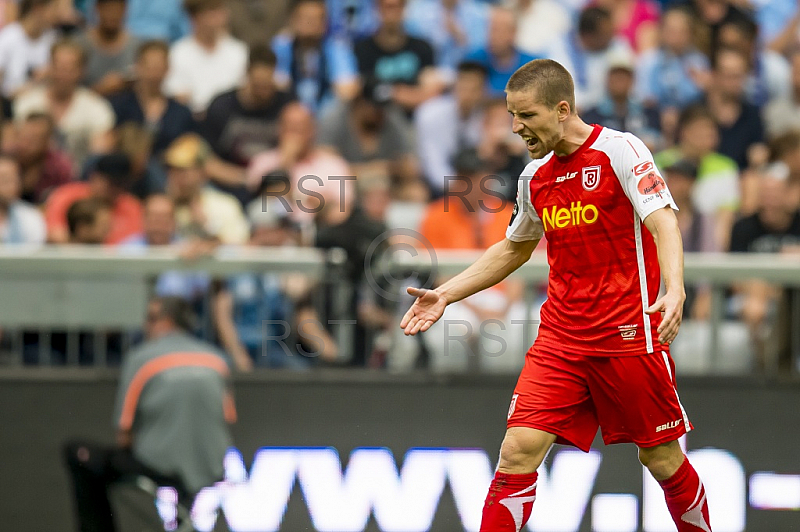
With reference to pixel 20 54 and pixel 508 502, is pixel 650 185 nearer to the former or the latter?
pixel 508 502

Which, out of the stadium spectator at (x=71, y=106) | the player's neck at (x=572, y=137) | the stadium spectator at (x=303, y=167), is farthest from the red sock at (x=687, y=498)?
the stadium spectator at (x=71, y=106)

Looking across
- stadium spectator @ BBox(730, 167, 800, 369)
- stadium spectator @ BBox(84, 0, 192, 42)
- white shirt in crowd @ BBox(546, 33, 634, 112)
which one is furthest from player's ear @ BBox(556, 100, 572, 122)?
stadium spectator @ BBox(84, 0, 192, 42)

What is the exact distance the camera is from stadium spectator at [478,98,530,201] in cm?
1000

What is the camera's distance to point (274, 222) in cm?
950

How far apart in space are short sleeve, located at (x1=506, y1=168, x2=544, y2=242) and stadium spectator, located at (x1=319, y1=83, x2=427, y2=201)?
4.46 meters

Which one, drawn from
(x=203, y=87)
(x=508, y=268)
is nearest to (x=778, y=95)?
(x=203, y=87)

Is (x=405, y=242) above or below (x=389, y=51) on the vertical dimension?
below

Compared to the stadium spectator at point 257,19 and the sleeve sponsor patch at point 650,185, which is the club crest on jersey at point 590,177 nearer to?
the sleeve sponsor patch at point 650,185

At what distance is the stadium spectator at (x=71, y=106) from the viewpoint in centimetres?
1096

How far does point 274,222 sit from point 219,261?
0.87 m

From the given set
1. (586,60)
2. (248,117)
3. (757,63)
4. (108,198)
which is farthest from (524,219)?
(757,63)

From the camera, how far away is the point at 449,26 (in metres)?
12.0

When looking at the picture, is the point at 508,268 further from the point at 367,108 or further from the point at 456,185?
the point at 367,108

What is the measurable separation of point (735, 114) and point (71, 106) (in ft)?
20.6
